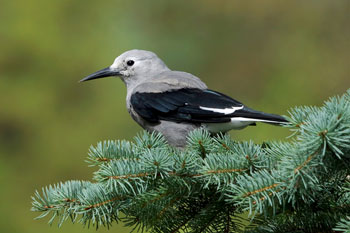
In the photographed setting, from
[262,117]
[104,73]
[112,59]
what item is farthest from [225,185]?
[112,59]

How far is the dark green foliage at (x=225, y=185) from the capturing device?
4.80ft

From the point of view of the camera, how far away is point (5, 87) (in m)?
4.96

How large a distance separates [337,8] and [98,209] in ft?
12.8

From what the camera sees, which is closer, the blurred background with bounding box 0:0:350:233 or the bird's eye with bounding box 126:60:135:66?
the bird's eye with bounding box 126:60:135:66

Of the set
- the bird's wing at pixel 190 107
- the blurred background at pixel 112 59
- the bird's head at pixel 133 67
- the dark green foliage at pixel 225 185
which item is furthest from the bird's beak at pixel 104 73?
the dark green foliage at pixel 225 185

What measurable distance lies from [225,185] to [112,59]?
335 centimetres

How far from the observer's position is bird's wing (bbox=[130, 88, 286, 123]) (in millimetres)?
2658

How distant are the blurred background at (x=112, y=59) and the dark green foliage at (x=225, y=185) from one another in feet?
7.89

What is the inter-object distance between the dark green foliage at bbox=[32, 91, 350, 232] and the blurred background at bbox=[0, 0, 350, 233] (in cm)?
240

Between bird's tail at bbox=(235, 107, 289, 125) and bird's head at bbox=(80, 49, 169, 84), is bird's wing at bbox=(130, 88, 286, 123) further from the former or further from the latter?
bird's head at bbox=(80, 49, 169, 84)

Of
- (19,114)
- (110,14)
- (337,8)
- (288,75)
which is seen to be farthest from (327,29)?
(19,114)

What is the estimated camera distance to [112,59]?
16.0ft

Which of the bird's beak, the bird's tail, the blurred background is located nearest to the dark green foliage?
the bird's tail

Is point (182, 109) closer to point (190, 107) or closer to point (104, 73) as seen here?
point (190, 107)
